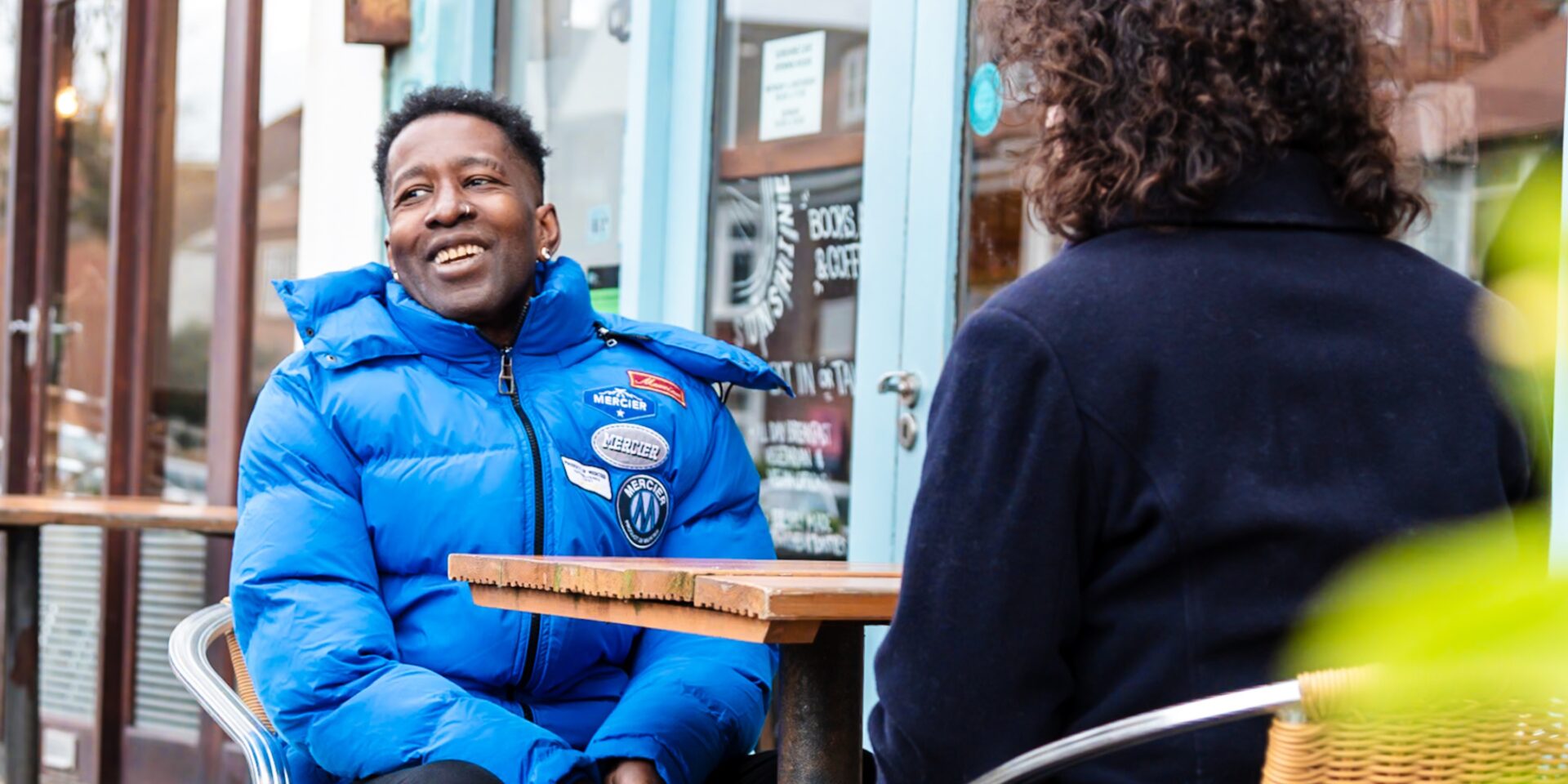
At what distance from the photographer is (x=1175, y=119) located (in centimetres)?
140

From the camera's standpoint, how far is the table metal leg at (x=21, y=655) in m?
4.17

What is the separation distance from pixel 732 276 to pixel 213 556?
2234mm

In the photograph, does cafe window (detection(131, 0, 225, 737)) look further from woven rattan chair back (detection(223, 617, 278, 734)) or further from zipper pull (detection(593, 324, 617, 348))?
zipper pull (detection(593, 324, 617, 348))

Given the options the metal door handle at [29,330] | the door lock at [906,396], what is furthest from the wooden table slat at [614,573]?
the metal door handle at [29,330]

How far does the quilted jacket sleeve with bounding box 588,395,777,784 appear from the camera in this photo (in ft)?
6.95

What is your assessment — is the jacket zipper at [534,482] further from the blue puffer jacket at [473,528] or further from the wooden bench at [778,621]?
the wooden bench at [778,621]

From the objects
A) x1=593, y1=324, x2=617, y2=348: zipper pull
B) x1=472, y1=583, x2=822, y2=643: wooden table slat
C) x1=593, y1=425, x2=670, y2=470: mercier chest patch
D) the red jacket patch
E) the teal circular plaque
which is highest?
the teal circular plaque

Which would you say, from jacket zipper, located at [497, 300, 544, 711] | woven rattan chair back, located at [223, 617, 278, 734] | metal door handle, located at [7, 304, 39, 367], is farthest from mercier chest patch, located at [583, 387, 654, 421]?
metal door handle, located at [7, 304, 39, 367]

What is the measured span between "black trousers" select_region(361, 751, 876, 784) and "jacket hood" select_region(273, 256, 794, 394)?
50 centimetres

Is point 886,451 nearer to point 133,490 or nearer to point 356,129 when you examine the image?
point 356,129

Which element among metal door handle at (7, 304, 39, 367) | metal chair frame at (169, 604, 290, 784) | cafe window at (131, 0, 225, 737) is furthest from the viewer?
metal door handle at (7, 304, 39, 367)

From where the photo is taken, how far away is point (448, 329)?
7.84 ft

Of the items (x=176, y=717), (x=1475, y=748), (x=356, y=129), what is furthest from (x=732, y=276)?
(x=1475, y=748)

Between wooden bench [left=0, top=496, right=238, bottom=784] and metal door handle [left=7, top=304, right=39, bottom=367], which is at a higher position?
metal door handle [left=7, top=304, right=39, bottom=367]
